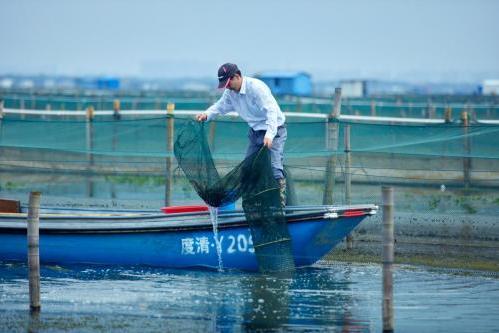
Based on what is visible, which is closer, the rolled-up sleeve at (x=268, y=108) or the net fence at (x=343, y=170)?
the rolled-up sleeve at (x=268, y=108)

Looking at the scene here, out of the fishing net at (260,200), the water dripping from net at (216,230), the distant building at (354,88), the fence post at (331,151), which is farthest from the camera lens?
the distant building at (354,88)

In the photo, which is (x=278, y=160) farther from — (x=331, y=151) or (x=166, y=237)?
(x=331, y=151)

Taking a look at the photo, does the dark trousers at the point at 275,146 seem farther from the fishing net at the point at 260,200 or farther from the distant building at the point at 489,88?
the distant building at the point at 489,88

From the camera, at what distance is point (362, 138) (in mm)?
19062

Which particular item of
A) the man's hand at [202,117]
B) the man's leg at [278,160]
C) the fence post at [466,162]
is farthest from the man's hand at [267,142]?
the fence post at [466,162]

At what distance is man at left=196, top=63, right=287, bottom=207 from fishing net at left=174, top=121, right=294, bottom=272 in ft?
0.60

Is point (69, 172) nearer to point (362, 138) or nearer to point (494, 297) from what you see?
point (362, 138)

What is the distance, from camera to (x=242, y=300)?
479 inches

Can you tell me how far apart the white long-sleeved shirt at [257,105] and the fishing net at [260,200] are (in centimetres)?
39

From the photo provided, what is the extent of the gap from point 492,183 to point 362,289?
617 cm

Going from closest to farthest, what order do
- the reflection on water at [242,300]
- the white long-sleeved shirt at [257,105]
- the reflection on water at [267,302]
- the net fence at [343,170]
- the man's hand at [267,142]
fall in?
1. the reflection on water at [242,300]
2. the reflection on water at [267,302]
3. the man's hand at [267,142]
4. the white long-sleeved shirt at [257,105]
5. the net fence at [343,170]

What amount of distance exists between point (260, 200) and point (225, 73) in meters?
1.63

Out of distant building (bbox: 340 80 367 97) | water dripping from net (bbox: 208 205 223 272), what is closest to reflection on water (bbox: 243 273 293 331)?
water dripping from net (bbox: 208 205 223 272)

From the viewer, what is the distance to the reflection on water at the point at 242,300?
10930mm
